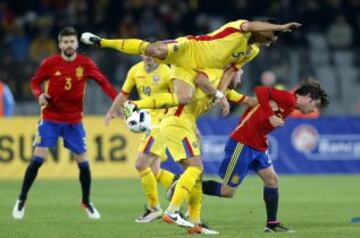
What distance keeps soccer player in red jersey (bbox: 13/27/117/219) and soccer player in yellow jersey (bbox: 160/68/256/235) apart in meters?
2.41

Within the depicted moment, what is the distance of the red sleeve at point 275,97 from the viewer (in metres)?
12.0

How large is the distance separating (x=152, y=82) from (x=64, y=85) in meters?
1.15

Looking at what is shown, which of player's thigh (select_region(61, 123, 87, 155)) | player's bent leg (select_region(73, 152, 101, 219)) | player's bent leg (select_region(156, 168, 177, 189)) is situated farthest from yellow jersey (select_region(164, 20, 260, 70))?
player's bent leg (select_region(73, 152, 101, 219))

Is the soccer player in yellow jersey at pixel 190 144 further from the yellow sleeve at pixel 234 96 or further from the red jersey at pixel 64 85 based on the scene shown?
the red jersey at pixel 64 85

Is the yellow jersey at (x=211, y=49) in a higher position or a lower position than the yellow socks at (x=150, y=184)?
higher

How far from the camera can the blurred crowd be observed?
82.6 feet

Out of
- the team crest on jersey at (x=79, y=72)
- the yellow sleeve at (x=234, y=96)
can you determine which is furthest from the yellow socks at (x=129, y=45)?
the team crest on jersey at (x=79, y=72)

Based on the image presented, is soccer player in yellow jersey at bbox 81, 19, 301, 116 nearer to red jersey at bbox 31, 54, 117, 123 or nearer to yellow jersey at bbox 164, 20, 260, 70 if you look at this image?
yellow jersey at bbox 164, 20, 260, 70

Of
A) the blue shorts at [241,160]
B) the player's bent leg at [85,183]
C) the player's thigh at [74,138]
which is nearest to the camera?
the blue shorts at [241,160]

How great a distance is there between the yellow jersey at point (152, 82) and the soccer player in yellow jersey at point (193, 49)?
6.68 feet

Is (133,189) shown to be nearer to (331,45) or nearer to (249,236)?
(249,236)

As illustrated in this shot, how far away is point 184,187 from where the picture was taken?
11852 millimetres

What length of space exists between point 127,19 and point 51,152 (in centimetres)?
613

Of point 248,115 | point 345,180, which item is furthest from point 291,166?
point 248,115
